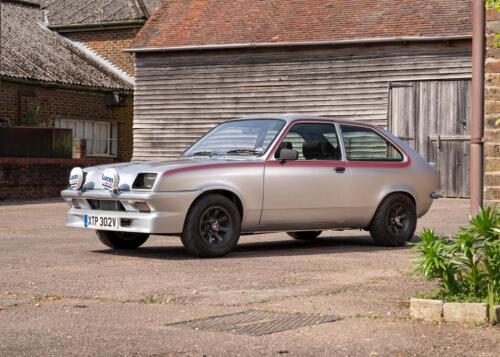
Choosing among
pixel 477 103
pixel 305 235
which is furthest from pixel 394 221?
pixel 477 103

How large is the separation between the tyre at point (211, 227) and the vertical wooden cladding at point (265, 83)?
15.8m

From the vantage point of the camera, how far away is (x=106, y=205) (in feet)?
36.8

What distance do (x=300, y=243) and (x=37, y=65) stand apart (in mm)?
19348

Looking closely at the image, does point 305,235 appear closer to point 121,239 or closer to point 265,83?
point 121,239

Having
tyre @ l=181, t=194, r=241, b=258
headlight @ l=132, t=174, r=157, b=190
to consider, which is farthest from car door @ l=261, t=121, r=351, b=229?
headlight @ l=132, t=174, r=157, b=190

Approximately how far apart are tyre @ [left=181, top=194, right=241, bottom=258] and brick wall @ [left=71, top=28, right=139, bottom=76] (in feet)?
80.0

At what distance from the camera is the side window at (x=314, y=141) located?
12016 mm

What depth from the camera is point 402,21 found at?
2686cm

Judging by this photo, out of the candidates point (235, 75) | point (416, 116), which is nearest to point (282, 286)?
point (416, 116)

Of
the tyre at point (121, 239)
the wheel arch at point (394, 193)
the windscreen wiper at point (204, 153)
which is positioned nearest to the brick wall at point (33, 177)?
the tyre at point (121, 239)

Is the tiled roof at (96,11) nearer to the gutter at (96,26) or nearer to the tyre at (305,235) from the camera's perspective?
the gutter at (96,26)

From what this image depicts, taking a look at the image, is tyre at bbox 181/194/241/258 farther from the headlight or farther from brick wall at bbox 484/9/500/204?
brick wall at bbox 484/9/500/204

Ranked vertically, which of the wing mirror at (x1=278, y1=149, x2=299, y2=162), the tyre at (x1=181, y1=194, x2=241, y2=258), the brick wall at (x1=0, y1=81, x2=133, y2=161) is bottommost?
the tyre at (x1=181, y1=194, x2=241, y2=258)

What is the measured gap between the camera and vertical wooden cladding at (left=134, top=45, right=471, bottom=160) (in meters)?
26.7
